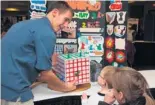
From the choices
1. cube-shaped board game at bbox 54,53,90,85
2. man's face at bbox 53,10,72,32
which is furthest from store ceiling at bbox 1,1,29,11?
man's face at bbox 53,10,72,32

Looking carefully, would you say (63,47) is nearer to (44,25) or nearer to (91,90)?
(91,90)

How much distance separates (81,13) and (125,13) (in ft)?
1.52

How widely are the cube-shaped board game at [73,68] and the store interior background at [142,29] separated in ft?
3.92

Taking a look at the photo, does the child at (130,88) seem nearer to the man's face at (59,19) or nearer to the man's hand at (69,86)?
the man's face at (59,19)

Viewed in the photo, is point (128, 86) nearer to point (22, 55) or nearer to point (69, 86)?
point (22, 55)

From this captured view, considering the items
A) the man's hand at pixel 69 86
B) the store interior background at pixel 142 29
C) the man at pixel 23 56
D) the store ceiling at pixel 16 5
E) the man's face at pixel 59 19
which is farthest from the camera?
the store ceiling at pixel 16 5

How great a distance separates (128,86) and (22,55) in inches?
28.7

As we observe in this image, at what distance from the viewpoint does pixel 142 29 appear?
1099 cm

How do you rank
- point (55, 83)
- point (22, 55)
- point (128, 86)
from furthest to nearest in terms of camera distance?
point (55, 83), point (22, 55), point (128, 86)

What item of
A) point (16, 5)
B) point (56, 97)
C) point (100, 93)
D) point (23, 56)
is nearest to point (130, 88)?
point (100, 93)

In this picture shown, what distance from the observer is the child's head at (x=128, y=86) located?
1.54 metres

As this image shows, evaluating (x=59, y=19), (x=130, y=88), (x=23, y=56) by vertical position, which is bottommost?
(x=130, y=88)

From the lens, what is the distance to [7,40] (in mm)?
1838

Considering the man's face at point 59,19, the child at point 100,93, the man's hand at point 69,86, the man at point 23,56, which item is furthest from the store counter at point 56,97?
the man's face at point 59,19
